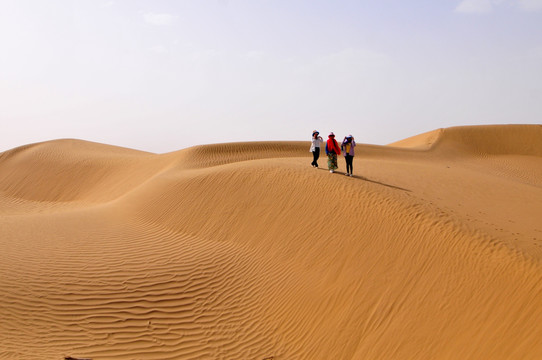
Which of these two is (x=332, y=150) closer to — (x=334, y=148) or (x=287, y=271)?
(x=334, y=148)

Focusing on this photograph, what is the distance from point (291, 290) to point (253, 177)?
5.68 metres

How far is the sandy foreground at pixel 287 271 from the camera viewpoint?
686 cm

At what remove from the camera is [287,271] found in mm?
9742

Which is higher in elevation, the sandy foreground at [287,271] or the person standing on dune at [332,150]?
the person standing on dune at [332,150]

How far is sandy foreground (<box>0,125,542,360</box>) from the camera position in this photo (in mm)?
6859

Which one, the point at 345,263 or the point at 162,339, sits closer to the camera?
the point at 162,339

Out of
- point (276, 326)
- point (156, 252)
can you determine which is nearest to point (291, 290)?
point (276, 326)

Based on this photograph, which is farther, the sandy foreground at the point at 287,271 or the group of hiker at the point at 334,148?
the group of hiker at the point at 334,148

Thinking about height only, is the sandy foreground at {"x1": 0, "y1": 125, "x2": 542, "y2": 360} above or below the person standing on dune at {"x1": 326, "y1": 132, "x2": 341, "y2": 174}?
below

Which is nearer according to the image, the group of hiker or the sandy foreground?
the sandy foreground

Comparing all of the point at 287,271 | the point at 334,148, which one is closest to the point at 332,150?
the point at 334,148

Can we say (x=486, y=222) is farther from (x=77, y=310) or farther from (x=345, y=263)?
(x=77, y=310)

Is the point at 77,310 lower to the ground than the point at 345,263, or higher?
lower

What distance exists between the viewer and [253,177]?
14.1m
